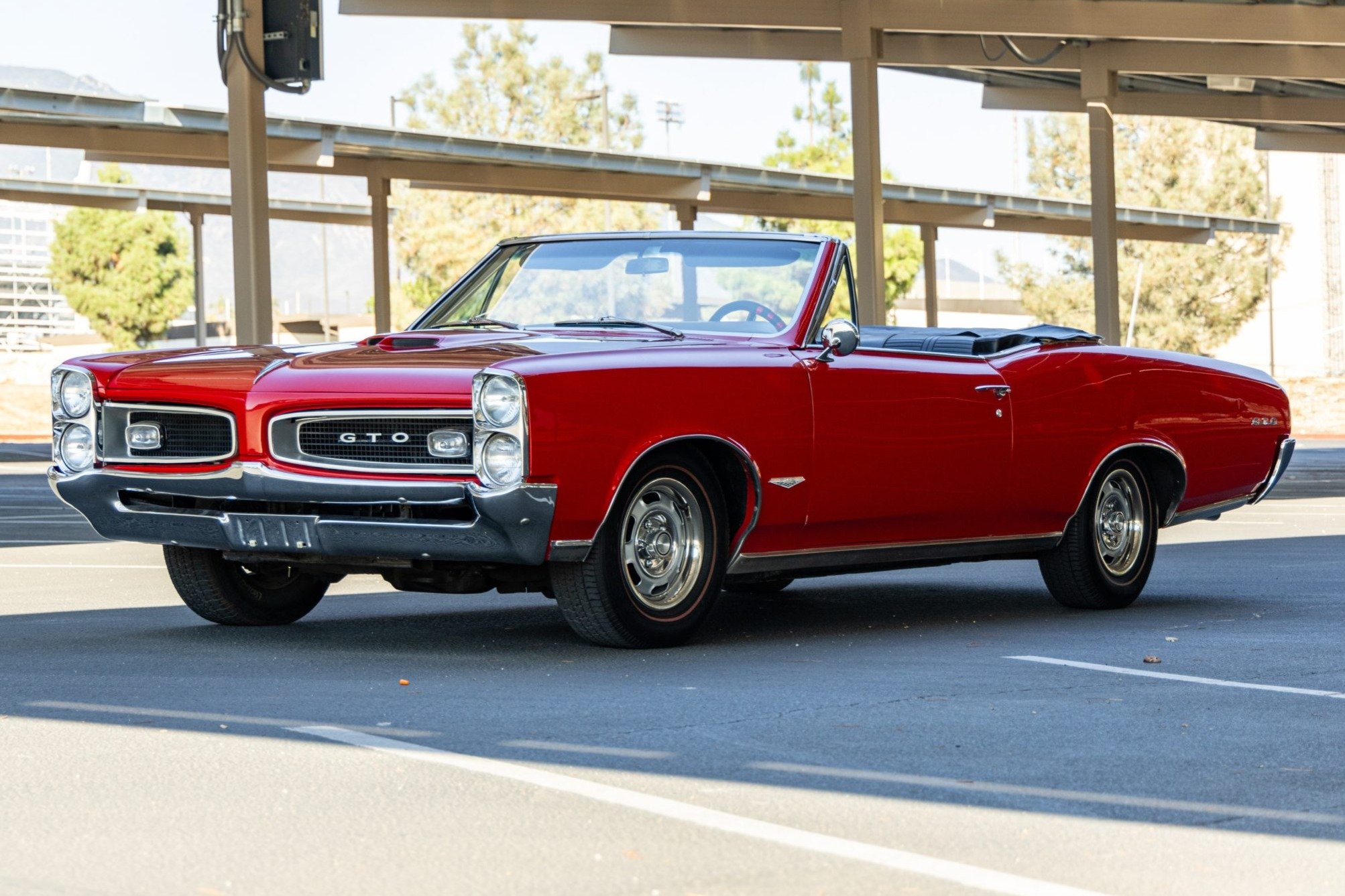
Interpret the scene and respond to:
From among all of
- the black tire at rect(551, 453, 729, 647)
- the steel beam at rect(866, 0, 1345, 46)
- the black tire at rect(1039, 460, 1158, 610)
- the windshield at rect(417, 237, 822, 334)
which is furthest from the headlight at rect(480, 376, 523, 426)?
the steel beam at rect(866, 0, 1345, 46)

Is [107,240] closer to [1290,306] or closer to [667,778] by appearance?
[1290,306]

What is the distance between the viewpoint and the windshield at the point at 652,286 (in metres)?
8.31

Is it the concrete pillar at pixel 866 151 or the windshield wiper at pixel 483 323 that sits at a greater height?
the concrete pillar at pixel 866 151

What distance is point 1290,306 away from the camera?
9406cm

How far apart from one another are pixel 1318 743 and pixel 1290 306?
92.7m

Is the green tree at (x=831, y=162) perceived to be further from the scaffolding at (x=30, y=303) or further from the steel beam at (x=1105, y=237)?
the scaffolding at (x=30, y=303)

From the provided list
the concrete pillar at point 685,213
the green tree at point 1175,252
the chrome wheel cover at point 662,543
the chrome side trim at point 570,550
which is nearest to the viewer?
the chrome side trim at point 570,550

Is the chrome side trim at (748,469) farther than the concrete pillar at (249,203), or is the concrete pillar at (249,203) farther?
the concrete pillar at (249,203)

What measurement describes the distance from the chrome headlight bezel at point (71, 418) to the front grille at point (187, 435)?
17cm

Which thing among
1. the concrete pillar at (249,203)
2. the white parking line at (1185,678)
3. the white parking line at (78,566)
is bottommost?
the white parking line at (78,566)

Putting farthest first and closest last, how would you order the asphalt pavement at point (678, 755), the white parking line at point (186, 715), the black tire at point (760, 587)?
1. the black tire at point (760, 587)
2. the white parking line at point (186, 715)
3. the asphalt pavement at point (678, 755)

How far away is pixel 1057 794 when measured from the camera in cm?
482

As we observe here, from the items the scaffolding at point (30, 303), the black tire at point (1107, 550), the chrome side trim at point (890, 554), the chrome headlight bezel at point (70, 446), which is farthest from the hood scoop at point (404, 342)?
the scaffolding at point (30, 303)

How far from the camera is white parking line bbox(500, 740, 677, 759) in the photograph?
525 cm
